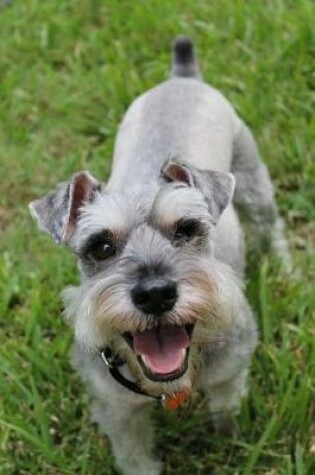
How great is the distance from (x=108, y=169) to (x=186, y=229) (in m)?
2.23

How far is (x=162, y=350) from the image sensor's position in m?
3.31

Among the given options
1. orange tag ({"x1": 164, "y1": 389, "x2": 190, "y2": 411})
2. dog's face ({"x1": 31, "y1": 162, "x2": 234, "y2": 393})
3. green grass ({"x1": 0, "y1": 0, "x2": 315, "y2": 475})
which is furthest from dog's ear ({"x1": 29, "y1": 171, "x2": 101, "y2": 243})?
green grass ({"x1": 0, "y1": 0, "x2": 315, "y2": 475})

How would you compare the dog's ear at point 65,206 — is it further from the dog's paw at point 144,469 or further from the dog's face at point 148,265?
the dog's paw at point 144,469

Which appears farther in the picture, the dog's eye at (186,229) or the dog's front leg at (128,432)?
the dog's front leg at (128,432)

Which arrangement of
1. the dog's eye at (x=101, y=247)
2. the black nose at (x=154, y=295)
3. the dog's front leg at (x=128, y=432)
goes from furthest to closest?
the dog's front leg at (x=128, y=432) < the dog's eye at (x=101, y=247) < the black nose at (x=154, y=295)

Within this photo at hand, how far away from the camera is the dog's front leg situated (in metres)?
3.80

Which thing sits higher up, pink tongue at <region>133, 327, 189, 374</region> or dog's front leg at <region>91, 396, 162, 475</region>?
pink tongue at <region>133, 327, 189, 374</region>

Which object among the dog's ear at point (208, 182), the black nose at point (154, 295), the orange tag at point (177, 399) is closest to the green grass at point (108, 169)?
the orange tag at point (177, 399)

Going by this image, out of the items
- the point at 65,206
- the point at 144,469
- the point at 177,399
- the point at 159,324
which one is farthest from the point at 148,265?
the point at 144,469

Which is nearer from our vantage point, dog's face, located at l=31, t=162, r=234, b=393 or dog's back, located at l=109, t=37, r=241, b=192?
dog's face, located at l=31, t=162, r=234, b=393

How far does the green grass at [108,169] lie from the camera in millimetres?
4203

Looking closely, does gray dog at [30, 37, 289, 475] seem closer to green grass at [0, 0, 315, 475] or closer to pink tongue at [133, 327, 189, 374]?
pink tongue at [133, 327, 189, 374]

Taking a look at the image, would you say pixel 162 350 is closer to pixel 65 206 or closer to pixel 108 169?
pixel 65 206

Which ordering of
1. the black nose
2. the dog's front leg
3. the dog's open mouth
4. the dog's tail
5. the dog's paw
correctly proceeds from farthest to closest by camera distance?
the dog's tail, the dog's paw, the dog's front leg, the dog's open mouth, the black nose
